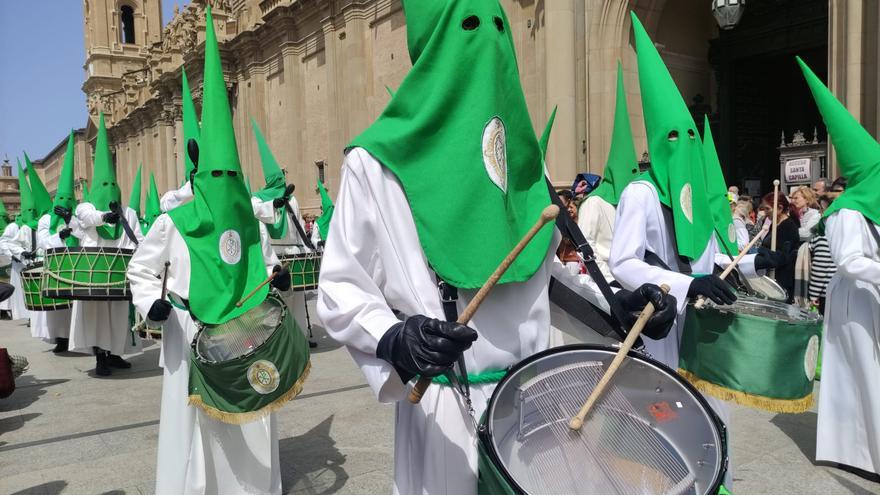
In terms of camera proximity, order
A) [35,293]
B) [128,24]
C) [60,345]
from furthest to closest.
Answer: [128,24] < [60,345] < [35,293]

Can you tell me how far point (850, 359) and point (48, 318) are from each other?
398 inches

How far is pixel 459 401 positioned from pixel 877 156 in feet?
12.4

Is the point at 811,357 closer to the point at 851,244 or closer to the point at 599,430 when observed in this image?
the point at 599,430

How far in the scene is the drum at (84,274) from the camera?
6406 mm

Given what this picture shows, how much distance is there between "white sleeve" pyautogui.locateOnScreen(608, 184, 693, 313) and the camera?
3246 millimetres

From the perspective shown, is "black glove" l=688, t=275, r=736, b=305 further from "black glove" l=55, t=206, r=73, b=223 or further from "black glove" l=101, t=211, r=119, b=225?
"black glove" l=55, t=206, r=73, b=223

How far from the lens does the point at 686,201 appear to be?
139 inches

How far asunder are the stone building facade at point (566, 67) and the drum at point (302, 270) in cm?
611

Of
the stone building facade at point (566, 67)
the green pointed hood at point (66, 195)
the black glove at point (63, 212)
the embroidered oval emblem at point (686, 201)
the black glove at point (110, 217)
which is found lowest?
the embroidered oval emblem at point (686, 201)

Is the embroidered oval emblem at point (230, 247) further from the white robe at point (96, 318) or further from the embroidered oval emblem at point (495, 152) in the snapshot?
the white robe at point (96, 318)

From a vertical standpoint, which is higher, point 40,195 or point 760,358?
point 40,195

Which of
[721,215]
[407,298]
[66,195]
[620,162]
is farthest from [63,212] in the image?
[407,298]

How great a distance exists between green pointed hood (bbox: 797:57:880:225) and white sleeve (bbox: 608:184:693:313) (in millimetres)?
1740

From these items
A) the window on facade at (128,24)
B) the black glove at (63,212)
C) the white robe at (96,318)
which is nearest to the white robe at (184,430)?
the white robe at (96,318)
